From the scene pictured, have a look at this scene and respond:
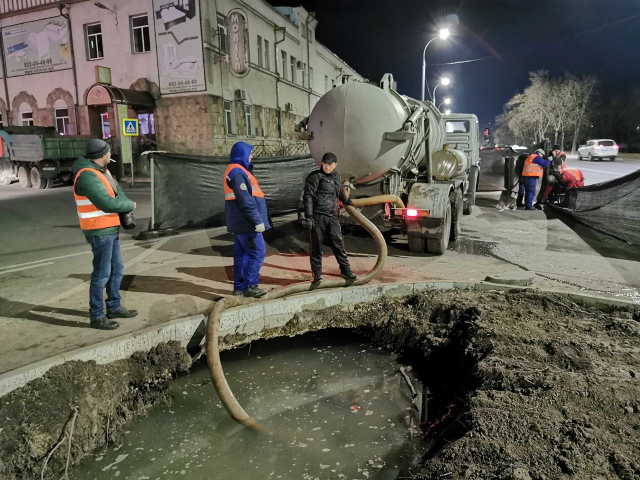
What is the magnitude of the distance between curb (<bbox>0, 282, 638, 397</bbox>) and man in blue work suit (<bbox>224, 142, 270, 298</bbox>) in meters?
0.32

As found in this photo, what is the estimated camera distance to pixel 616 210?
797cm

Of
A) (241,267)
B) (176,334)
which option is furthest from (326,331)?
(176,334)

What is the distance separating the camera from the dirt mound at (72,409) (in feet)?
→ 9.62

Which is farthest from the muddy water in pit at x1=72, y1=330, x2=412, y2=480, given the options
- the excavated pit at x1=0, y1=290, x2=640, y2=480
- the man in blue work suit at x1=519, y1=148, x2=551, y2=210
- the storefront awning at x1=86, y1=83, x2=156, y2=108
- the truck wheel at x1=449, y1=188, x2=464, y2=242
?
the storefront awning at x1=86, y1=83, x2=156, y2=108

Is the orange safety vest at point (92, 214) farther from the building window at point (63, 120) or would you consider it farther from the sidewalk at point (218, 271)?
the building window at point (63, 120)

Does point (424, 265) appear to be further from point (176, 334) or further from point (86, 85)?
point (86, 85)

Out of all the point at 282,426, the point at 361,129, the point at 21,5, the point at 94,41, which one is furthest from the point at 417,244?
the point at 21,5

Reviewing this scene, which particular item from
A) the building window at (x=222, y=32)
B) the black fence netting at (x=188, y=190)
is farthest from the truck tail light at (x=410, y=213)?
the building window at (x=222, y=32)

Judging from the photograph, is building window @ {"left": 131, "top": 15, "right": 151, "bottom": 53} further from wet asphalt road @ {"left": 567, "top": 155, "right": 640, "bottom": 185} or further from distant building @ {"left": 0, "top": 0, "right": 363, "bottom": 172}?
wet asphalt road @ {"left": 567, "top": 155, "right": 640, "bottom": 185}

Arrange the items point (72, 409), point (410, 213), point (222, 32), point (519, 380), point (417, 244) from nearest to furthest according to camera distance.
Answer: point (72, 409) → point (519, 380) → point (410, 213) → point (417, 244) → point (222, 32)

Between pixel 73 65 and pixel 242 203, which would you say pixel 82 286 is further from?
pixel 73 65

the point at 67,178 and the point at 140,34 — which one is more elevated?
the point at 140,34

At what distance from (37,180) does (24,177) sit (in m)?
1.00

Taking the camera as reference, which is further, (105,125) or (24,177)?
(105,125)
